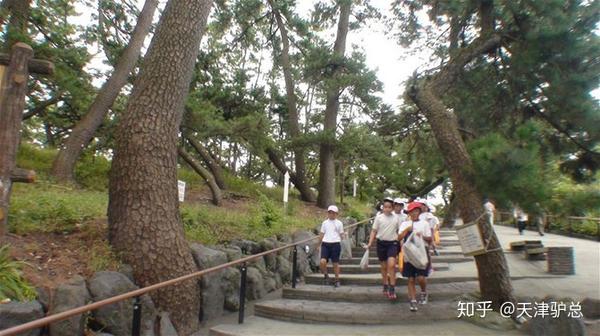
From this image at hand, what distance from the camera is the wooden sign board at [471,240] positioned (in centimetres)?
596

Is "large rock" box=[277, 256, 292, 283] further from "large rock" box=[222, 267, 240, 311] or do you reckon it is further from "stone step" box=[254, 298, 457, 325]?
"large rock" box=[222, 267, 240, 311]

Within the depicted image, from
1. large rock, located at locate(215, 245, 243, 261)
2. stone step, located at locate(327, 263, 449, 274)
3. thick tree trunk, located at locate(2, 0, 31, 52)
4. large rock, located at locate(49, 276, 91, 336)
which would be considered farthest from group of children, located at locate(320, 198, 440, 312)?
thick tree trunk, located at locate(2, 0, 31, 52)

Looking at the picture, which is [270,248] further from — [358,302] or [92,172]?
[92,172]

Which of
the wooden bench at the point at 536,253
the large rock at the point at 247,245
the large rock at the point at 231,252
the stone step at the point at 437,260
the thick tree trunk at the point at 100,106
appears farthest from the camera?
the wooden bench at the point at 536,253

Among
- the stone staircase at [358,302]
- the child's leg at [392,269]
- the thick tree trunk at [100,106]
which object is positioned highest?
the thick tree trunk at [100,106]

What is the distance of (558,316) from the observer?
5258 mm

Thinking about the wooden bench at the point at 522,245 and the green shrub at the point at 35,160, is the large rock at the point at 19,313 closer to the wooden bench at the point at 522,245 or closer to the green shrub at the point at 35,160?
the green shrub at the point at 35,160

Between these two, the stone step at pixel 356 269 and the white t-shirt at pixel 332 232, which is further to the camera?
the stone step at pixel 356 269

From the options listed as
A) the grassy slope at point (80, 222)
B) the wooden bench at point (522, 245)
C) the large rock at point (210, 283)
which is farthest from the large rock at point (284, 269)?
the wooden bench at point (522, 245)

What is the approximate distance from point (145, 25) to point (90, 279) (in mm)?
7470

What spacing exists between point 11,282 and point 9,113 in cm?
162

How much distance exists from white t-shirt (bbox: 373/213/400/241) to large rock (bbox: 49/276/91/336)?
175 inches

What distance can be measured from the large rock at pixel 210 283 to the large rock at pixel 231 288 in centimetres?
9

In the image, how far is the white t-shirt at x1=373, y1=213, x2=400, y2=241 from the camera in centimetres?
729
